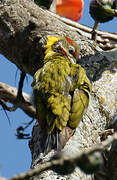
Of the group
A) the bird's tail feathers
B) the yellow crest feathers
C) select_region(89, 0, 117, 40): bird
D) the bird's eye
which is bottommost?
the bird's tail feathers

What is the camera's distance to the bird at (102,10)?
3066mm

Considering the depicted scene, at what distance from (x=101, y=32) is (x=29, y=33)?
125cm

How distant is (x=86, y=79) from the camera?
2.75 meters

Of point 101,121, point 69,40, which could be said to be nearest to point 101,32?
point 69,40

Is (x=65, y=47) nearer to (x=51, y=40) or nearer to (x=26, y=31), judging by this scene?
(x=51, y=40)

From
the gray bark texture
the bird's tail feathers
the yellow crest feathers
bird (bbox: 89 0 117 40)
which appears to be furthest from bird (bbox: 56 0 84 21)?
the bird's tail feathers

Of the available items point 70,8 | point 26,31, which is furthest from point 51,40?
point 70,8

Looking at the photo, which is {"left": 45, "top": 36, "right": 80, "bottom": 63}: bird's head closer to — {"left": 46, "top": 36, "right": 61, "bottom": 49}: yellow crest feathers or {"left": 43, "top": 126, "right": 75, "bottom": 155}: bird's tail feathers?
{"left": 46, "top": 36, "right": 61, "bottom": 49}: yellow crest feathers

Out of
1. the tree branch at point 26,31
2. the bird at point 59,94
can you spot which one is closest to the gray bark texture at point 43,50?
the tree branch at point 26,31

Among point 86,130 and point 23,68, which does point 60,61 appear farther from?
point 86,130

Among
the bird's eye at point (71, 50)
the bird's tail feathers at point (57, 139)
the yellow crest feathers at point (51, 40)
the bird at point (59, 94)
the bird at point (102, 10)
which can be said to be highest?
the bird at point (102, 10)

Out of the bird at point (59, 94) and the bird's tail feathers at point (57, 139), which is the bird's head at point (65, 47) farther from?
the bird's tail feathers at point (57, 139)

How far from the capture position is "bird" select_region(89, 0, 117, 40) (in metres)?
3.07

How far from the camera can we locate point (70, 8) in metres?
4.19
